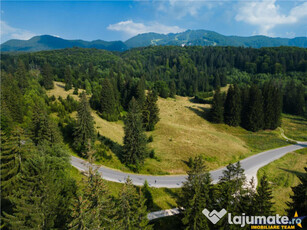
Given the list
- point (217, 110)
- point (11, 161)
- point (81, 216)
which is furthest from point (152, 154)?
point (217, 110)

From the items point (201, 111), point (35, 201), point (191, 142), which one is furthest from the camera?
point (201, 111)

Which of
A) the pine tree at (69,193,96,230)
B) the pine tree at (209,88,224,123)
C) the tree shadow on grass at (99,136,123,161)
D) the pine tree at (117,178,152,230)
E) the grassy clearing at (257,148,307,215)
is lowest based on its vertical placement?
the grassy clearing at (257,148,307,215)

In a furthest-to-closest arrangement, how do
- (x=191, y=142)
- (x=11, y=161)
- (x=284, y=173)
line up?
(x=191, y=142), (x=284, y=173), (x=11, y=161)

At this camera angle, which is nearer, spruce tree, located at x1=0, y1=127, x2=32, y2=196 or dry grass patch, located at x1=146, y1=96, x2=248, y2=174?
spruce tree, located at x1=0, y1=127, x2=32, y2=196

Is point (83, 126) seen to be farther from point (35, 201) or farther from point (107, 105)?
point (107, 105)

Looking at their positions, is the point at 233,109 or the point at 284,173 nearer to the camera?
the point at 284,173

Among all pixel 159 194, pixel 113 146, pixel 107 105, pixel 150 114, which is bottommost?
pixel 159 194

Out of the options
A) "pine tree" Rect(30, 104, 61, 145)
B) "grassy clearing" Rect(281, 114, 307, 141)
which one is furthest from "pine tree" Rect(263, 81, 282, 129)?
"pine tree" Rect(30, 104, 61, 145)

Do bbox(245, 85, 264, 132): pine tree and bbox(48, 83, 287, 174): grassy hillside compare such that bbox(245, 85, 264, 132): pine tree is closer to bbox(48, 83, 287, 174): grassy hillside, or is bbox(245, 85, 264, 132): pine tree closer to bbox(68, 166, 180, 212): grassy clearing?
bbox(48, 83, 287, 174): grassy hillside
